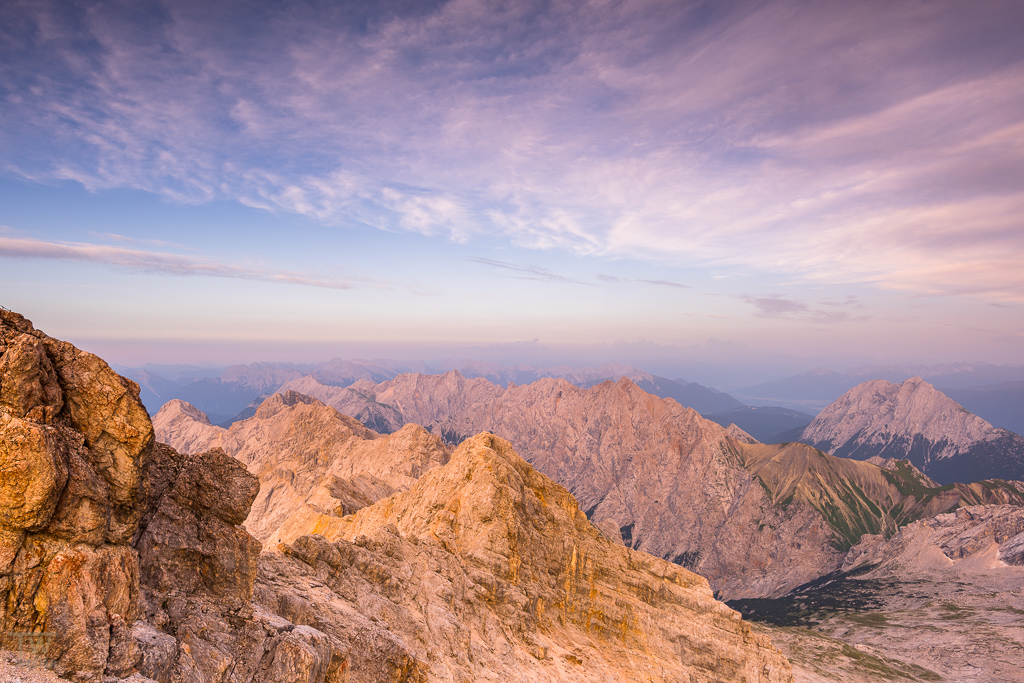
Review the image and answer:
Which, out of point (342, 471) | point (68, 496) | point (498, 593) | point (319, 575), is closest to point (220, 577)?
point (68, 496)

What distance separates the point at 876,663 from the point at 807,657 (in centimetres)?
2529

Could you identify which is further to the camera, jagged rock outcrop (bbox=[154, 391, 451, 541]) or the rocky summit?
jagged rock outcrop (bbox=[154, 391, 451, 541])

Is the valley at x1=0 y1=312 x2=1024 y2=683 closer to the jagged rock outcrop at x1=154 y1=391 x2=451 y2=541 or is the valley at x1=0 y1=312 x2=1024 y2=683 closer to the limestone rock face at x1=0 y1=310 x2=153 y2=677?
the limestone rock face at x1=0 y1=310 x2=153 y2=677

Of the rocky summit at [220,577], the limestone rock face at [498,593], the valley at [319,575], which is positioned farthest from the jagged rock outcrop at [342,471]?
the rocky summit at [220,577]

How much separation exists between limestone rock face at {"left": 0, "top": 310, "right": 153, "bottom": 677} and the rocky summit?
56 millimetres

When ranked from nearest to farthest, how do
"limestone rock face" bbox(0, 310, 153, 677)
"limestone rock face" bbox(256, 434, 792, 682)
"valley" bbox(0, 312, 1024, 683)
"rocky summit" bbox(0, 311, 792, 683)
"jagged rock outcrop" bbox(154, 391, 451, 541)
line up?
"limestone rock face" bbox(0, 310, 153, 677) < "rocky summit" bbox(0, 311, 792, 683) < "valley" bbox(0, 312, 1024, 683) < "limestone rock face" bbox(256, 434, 792, 682) < "jagged rock outcrop" bbox(154, 391, 451, 541)

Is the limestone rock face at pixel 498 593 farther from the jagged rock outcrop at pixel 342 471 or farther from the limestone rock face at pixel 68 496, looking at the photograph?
the jagged rock outcrop at pixel 342 471

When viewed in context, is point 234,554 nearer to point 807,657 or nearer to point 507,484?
point 507,484

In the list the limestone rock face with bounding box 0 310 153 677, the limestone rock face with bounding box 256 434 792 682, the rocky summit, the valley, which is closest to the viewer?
the limestone rock face with bounding box 0 310 153 677

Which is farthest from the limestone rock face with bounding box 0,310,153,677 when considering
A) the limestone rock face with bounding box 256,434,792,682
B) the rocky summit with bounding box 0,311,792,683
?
the limestone rock face with bounding box 256,434,792,682

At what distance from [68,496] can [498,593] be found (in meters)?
47.6

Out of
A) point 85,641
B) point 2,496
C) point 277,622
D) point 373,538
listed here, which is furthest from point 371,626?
point 2,496

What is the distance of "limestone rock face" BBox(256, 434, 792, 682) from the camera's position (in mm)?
36688

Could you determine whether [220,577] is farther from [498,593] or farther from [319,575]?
[498,593]
